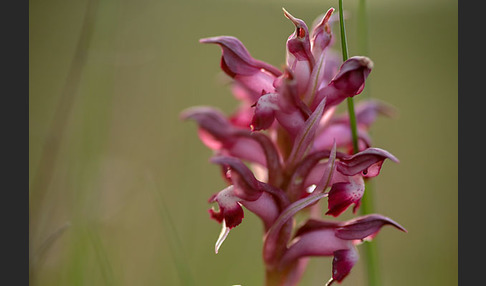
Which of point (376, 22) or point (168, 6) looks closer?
point (168, 6)

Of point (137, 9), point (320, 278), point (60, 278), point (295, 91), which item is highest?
point (137, 9)

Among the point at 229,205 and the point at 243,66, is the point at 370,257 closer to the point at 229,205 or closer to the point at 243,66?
the point at 229,205

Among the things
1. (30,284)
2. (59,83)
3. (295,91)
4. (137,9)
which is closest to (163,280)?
(30,284)

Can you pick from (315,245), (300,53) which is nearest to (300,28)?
(300,53)

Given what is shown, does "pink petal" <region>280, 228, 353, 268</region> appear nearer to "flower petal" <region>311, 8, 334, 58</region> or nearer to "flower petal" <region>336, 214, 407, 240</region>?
"flower petal" <region>336, 214, 407, 240</region>

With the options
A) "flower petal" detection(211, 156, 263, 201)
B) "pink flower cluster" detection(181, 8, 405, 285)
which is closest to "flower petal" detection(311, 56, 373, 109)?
"pink flower cluster" detection(181, 8, 405, 285)

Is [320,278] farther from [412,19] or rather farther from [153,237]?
[412,19]
